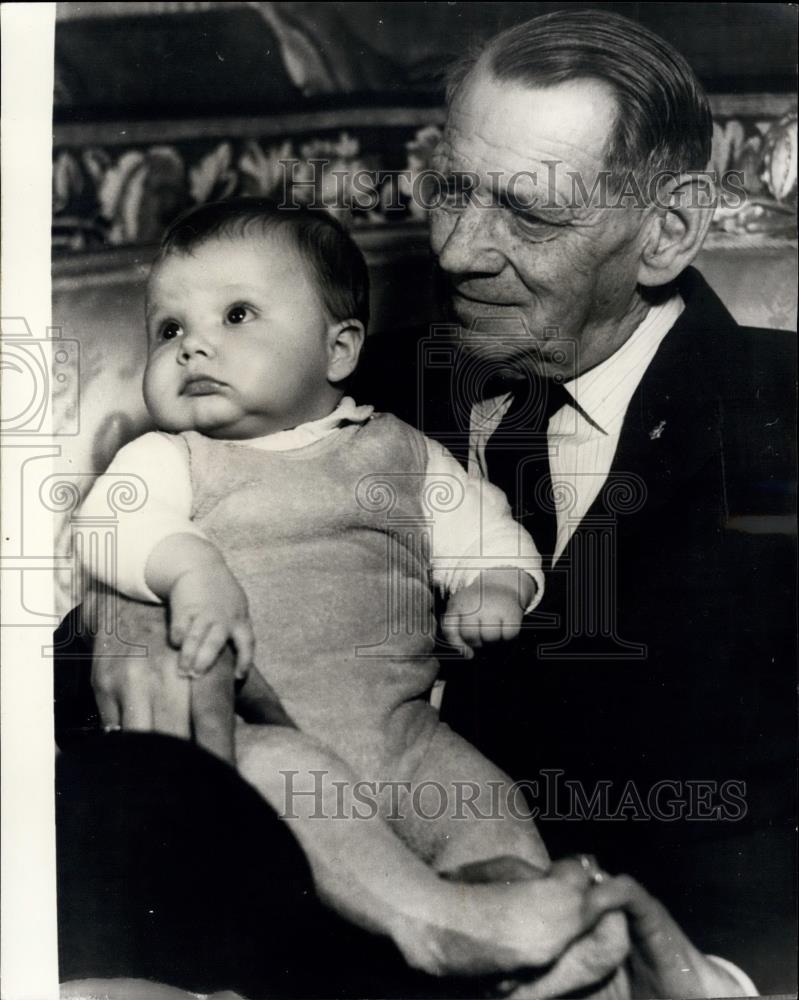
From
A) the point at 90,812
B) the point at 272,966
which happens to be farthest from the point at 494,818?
the point at 90,812

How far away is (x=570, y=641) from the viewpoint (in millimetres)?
1636

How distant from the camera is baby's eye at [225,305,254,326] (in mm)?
1570

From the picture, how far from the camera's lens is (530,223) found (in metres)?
1.65

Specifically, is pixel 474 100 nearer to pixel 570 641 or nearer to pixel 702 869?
pixel 570 641

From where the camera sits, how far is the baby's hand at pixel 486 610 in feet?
5.23

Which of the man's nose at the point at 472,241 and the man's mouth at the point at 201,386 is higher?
the man's nose at the point at 472,241

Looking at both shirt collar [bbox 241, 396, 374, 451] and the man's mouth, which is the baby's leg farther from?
the man's mouth

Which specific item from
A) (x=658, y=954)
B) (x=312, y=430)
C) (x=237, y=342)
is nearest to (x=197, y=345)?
(x=237, y=342)

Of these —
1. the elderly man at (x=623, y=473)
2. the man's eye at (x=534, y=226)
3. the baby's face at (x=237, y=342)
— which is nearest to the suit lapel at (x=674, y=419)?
the elderly man at (x=623, y=473)

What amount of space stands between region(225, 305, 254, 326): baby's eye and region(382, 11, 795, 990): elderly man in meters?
0.31

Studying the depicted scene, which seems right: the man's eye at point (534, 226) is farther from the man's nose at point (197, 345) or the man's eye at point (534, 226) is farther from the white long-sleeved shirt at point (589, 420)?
the man's nose at point (197, 345)

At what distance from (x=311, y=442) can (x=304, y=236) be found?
30 centimetres

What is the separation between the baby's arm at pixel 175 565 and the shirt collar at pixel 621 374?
60 centimetres

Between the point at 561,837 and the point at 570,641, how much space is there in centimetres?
29
